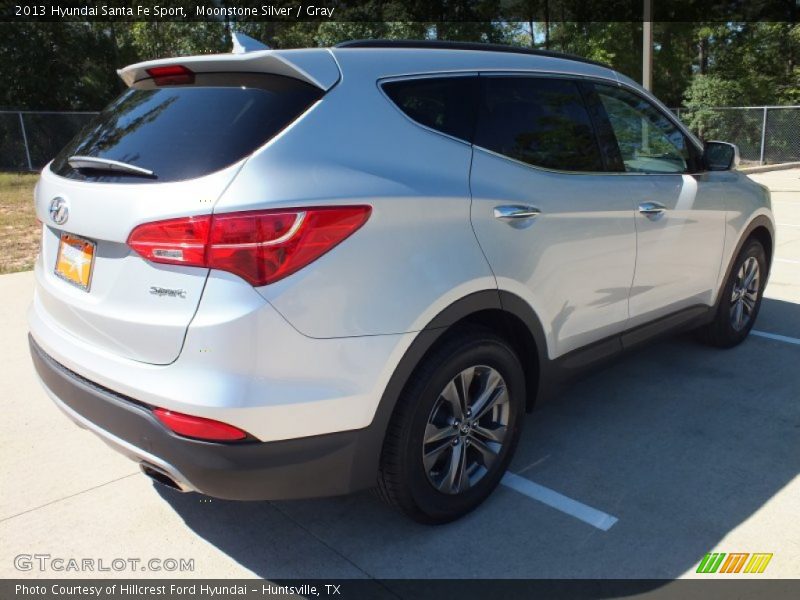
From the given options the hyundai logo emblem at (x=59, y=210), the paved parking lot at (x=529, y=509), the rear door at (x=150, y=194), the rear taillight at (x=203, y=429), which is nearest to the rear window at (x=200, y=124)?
the rear door at (x=150, y=194)

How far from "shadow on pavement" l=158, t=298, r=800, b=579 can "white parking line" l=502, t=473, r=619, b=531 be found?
4cm

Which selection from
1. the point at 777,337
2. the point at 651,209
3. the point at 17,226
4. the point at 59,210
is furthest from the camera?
the point at 17,226

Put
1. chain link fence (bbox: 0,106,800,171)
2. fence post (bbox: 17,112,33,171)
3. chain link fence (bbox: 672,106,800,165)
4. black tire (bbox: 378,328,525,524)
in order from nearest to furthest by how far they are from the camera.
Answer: black tire (bbox: 378,328,525,524), fence post (bbox: 17,112,33,171), chain link fence (bbox: 0,106,800,171), chain link fence (bbox: 672,106,800,165)

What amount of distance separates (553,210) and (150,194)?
1.68 metres

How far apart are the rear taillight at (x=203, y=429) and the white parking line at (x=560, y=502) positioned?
4.96 ft

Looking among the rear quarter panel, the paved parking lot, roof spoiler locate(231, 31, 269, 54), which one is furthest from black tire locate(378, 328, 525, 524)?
roof spoiler locate(231, 31, 269, 54)

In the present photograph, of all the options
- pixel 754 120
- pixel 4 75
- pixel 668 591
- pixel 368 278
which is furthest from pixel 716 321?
pixel 4 75

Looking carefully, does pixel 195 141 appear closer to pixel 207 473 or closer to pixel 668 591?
pixel 207 473

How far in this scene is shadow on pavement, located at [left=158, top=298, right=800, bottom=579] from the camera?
8.85ft

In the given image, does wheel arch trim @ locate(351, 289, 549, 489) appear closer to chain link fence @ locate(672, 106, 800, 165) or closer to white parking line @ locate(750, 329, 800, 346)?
white parking line @ locate(750, 329, 800, 346)

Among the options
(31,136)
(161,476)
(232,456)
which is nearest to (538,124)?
(232,456)

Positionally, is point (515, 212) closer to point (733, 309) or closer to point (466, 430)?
point (466, 430)

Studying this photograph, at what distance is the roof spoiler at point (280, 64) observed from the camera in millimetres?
2365

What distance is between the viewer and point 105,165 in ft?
8.11
